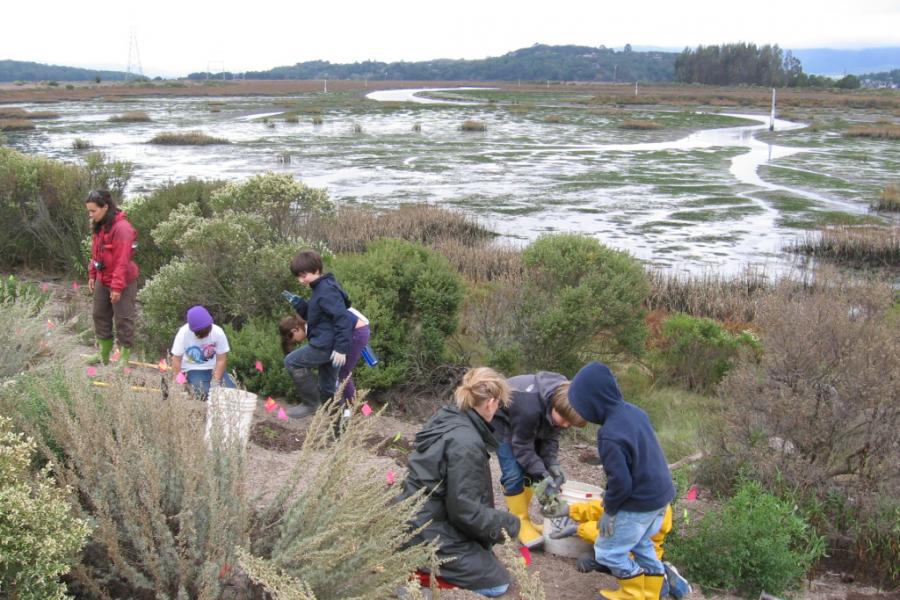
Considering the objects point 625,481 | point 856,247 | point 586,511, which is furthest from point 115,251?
point 856,247

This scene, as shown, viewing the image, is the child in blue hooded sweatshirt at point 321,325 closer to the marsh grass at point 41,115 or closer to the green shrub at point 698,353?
the green shrub at point 698,353

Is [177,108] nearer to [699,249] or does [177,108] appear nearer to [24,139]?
[24,139]

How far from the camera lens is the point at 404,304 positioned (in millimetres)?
8414

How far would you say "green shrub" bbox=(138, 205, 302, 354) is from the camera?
8.48m

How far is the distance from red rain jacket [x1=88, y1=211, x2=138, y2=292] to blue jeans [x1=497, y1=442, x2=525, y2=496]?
13.1 feet

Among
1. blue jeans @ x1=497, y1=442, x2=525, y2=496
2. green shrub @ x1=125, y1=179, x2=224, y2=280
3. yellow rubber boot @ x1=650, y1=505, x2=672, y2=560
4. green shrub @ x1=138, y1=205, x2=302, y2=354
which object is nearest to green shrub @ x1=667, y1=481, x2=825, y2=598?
yellow rubber boot @ x1=650, y1=505, x2=672, y2=560

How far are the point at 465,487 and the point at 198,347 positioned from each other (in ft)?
10.6

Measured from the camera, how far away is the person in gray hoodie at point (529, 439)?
4.72 meters

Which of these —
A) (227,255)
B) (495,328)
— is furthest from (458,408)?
(227,255)

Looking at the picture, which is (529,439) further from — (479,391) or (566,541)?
(479,391)

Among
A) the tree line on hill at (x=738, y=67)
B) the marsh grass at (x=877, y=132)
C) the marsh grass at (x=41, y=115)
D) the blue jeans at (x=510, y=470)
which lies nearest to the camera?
the blue jeans at (x=510, y=470)

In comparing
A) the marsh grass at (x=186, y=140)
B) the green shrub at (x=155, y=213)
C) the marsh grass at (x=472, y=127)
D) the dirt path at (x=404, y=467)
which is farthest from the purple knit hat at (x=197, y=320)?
the marsh grass at (x=472, y=127)

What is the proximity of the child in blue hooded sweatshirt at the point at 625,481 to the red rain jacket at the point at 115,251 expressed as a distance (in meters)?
4.58

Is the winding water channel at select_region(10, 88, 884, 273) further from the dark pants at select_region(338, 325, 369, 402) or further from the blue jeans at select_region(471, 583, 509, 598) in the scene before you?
the blue jeans at select_region(471, 583, 509, 598)
